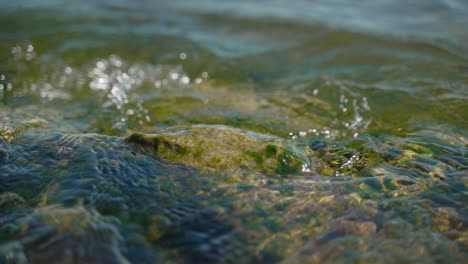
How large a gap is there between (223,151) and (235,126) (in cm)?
155

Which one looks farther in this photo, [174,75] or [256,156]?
[174,75]

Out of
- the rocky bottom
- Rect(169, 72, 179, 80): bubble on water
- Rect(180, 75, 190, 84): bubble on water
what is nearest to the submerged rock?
the rocky bottom

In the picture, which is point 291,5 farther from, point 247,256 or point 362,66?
point 247,256

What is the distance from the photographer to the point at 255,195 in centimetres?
295

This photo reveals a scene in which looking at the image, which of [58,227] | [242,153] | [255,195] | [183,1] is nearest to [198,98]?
[242,153]

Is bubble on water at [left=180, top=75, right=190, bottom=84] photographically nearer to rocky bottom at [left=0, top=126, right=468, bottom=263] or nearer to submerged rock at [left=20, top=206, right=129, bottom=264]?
rocky bottom at [left=0, top=126, right=468, bottom=263]

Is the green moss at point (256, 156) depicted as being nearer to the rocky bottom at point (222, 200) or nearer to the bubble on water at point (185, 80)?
the rocky bottom at point (222, 200)

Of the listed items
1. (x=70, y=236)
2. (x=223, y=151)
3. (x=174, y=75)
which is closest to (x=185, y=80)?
(x=174, y=75)

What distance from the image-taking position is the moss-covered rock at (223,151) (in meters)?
3.31

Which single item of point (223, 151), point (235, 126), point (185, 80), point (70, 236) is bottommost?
point (70, 236)

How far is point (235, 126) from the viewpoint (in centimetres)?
491

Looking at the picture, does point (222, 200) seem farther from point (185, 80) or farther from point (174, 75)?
point (174, 75)

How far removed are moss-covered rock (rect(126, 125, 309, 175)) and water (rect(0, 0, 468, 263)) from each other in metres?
0.03

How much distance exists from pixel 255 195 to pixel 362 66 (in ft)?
15.5
